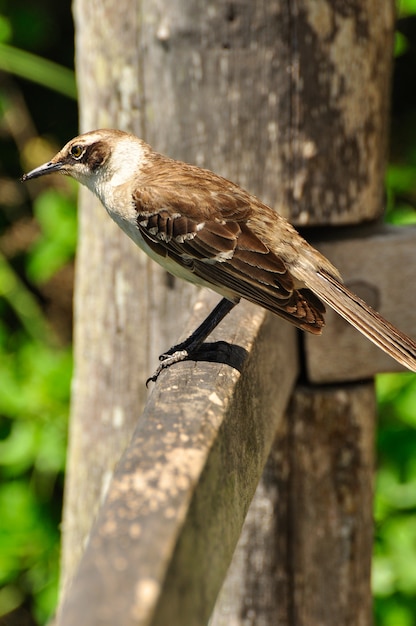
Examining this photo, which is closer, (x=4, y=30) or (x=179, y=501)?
(x=179, y=501)

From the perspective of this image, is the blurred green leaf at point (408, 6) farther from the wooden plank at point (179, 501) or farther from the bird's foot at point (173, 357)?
the wooden plank at point (179, 501)

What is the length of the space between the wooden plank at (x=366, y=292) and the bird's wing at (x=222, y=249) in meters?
0.35

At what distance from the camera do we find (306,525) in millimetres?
2855

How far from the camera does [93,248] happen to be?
2.95 metres

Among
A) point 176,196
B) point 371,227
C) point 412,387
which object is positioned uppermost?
point 176,196

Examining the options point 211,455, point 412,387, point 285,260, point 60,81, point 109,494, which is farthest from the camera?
point 60,81

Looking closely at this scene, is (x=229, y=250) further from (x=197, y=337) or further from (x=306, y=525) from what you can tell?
(x=306, y=525)

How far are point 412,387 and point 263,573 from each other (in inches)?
41.9

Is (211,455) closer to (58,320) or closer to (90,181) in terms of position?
(90,181)

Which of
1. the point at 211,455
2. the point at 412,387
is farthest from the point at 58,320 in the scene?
the point at 211,455

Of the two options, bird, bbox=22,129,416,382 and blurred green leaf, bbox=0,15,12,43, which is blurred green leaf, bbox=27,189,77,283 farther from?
bird, bbox=22,129,416,382

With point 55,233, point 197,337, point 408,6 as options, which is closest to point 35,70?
point 55,233

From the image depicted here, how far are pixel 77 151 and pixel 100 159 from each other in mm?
114

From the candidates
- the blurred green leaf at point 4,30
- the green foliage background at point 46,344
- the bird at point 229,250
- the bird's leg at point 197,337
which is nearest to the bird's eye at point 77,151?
the bird at point 229,250
